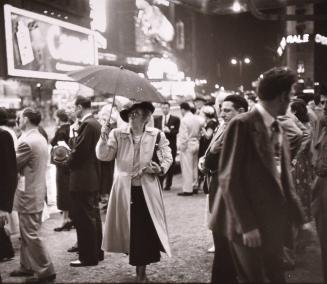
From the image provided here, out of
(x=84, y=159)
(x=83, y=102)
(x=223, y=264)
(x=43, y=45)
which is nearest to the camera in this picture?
(x=223, y=264)

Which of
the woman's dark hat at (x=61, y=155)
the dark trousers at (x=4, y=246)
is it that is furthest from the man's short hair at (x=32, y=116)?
the dark trousers at (x=4, y=246)

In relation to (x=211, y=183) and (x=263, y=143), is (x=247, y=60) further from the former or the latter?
(x=263, y=143)

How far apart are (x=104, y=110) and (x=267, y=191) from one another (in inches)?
287

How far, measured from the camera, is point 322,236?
5.22 meters

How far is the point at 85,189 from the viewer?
675cm

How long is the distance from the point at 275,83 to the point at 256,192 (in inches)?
31.7

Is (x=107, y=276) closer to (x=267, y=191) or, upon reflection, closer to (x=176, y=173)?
(x=267, y=191)

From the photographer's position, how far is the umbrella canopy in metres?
5.30

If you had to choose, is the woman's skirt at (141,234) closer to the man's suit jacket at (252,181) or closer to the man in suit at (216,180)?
the man in suit at (216,180)

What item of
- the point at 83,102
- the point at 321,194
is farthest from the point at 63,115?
the point at 321,194

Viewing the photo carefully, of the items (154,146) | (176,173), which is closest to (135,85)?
(154,146)

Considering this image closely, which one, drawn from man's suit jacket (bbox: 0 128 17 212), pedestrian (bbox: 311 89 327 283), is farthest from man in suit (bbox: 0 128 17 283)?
pedestrian (bbox: 311 89 327 283)

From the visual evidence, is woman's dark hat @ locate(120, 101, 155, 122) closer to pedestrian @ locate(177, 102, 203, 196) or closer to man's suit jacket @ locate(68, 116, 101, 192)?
man's suit jacket @ locate(68, 116, 101, 192)

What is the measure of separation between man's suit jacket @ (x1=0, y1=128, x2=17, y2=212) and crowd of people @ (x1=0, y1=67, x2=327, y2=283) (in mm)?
11
